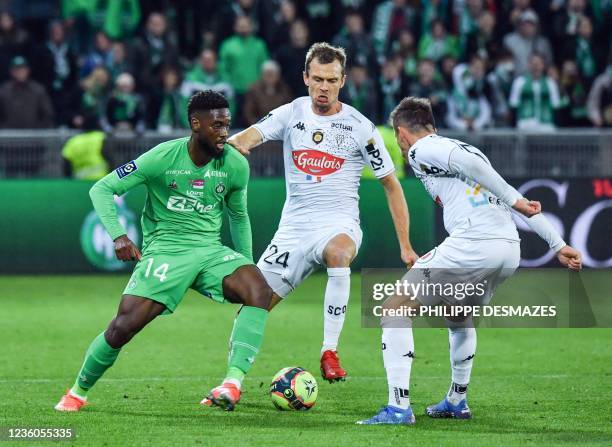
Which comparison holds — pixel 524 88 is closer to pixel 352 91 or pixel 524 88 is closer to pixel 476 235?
pixel 352 91

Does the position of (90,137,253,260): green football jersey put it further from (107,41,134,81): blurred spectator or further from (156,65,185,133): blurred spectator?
(107,41,134,81): blurred spectator

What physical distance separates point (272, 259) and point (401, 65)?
9.78 metres

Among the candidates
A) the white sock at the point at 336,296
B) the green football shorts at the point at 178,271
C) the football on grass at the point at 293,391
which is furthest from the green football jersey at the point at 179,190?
the white sock at the point at 336,296

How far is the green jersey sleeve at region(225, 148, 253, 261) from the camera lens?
869 centimetres

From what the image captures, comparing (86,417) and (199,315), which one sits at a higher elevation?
(86,417)

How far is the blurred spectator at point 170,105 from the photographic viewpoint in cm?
1866

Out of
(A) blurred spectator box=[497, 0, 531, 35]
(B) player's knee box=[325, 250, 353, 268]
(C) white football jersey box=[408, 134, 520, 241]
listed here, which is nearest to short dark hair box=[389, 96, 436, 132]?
(C) white football jersey box=[408, 134, 520, 241]

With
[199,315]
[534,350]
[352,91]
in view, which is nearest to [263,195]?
[352,91]

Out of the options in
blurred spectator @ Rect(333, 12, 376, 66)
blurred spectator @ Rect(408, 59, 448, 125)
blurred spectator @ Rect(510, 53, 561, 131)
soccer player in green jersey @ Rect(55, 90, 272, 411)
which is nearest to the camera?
soccer player in green jersey @ Rect(55, 90, 272, 411)

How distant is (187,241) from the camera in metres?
8.60

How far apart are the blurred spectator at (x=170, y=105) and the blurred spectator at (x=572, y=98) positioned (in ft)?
18.4

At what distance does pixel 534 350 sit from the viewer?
472 inches

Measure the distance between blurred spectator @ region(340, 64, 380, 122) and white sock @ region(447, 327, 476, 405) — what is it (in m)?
10.4

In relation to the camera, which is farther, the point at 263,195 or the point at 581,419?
the point at 263,195
